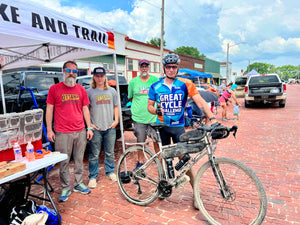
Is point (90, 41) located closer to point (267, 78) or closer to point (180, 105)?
point (180, 105)

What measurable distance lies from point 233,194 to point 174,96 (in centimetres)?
147

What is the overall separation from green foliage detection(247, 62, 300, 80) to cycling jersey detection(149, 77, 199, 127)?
595ft

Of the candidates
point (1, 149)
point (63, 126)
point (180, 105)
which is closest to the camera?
point (1, 149)

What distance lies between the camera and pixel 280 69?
196250 mm

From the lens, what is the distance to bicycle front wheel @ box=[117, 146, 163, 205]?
10.2 feet

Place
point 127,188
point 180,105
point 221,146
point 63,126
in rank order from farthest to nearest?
1. point 221,146
2. point 127,188
3. point 63,126
4. point 180,105

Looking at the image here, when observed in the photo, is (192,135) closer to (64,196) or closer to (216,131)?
(216,131)

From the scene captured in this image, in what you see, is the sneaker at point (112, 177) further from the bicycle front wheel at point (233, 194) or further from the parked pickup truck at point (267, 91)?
the parked pickup truck at point (267, 91)

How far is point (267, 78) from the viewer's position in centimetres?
1391

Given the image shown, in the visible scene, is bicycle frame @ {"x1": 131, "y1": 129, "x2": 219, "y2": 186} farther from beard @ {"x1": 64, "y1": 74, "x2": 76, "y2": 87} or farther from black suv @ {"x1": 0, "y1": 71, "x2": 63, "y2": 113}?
black suv @ {"x1": 0, "y1": 71, "x2": 63, "y2": 113}

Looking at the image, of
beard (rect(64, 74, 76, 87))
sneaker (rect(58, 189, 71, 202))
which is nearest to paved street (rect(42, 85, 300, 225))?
sneaker (rect(58, 189, 71, 202))

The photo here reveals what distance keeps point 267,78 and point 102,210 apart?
1415 cm

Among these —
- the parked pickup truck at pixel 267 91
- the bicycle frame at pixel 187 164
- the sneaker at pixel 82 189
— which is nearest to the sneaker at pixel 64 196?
the sneaker at pixel 82 189

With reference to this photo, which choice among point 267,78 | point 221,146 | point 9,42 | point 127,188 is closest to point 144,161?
point 127,188
